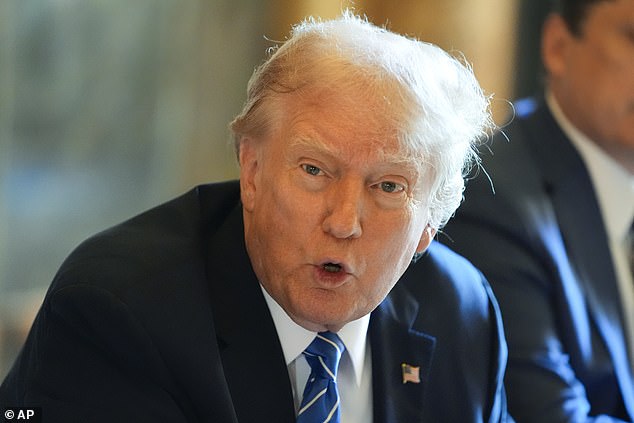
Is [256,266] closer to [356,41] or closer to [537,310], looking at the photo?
[356,41]

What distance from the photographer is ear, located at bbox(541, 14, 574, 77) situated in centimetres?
311

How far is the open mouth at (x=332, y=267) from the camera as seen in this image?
1823 millimetres

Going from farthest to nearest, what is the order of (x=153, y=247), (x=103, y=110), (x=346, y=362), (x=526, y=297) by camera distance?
(x=103, y=110), (x=526, y=297), (x=346, y=362), (x=153, y=247)

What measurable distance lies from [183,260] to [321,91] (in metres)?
0.40

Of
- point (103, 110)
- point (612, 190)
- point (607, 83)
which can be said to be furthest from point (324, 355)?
point (103, 110)

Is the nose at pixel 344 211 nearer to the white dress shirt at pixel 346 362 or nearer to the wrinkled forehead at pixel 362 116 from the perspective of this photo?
the wrinkled forehead at pixel 362 116

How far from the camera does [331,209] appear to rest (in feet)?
5.83

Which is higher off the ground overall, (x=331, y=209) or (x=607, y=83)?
(x=607, y=83)

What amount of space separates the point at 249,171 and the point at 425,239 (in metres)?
0.37

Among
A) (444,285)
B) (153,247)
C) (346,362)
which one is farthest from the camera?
(444,285)

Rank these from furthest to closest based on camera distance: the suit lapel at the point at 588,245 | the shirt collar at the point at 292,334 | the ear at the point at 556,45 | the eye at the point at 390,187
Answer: the ear at the point at 556,45 → the suit lapel at the point at 588,245 → the shirt collar at the point at 292,334 → the eye at the point at 390,187

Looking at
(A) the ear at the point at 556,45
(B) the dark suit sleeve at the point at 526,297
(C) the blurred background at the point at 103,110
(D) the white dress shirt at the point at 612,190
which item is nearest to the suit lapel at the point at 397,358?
(B) the dark suit sleeve at the point at 526,297

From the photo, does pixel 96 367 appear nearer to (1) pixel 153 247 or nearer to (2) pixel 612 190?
(1) pixel 153 247

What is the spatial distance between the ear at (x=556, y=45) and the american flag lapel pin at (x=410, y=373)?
54.2 inches
